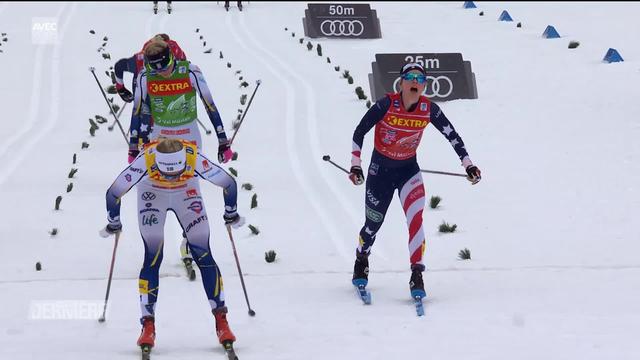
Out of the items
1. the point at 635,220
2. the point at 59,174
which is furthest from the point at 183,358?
the point at 59,174

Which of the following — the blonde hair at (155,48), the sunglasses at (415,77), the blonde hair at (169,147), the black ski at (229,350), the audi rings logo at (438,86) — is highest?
the audi rings logo at (438,86)

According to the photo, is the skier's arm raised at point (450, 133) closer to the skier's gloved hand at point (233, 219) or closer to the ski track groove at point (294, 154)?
the ski track groove at point (294, 154)

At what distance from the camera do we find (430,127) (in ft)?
55.7

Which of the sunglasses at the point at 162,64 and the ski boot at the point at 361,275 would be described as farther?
the ski boot at the point at 361,275

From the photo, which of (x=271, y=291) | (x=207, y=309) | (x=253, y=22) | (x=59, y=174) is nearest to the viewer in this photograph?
(x=207, y=309)

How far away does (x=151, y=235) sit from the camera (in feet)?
25.6

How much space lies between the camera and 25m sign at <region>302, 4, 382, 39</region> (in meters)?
24.8

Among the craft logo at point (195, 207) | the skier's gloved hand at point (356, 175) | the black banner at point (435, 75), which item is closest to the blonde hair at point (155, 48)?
the craft logo at point (195, 207)

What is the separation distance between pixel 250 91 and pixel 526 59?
5939 mm

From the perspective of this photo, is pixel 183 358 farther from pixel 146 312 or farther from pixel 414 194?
pixel 414 194

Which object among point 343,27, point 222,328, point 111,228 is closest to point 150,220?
point 111,228

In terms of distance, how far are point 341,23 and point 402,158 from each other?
1595 cm

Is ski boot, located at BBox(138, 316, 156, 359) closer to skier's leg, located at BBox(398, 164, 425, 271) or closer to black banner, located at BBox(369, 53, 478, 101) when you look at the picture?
skier's leg, located at BBox(398, 164, 425, 271)

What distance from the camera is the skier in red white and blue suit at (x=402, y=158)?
9.12 meters
